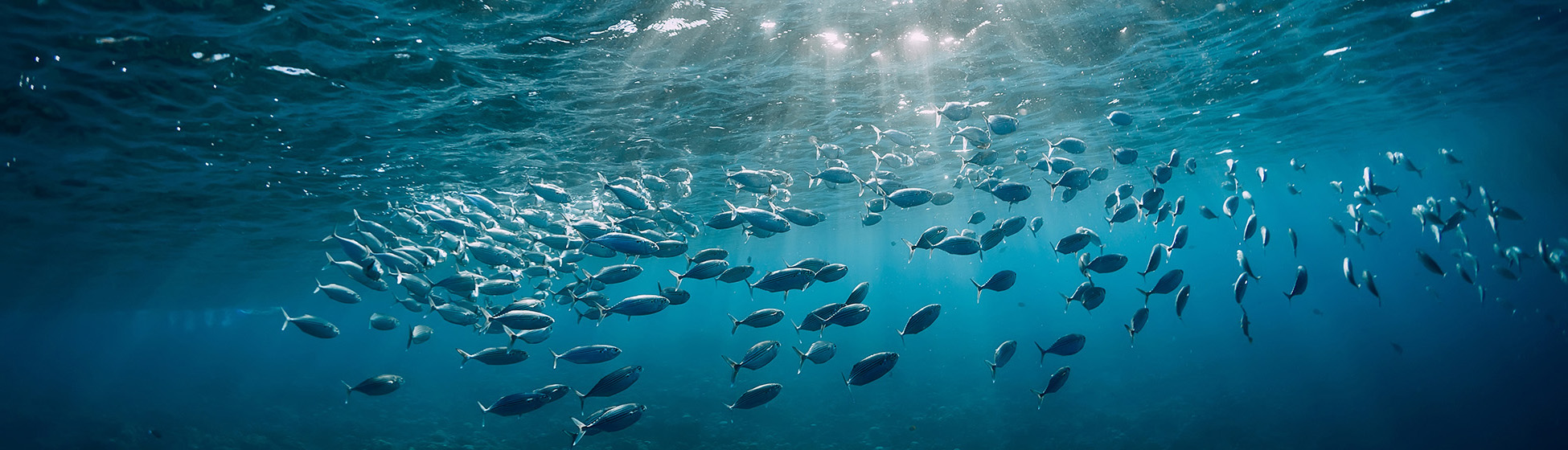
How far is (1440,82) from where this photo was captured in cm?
1903

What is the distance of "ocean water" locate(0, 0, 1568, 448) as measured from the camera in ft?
32.1

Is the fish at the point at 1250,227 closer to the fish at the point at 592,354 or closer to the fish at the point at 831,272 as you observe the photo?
the fish at the point at 831,272

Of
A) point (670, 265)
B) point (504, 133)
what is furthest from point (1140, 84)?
point (670, 265)

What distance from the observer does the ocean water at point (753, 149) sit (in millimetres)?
9781

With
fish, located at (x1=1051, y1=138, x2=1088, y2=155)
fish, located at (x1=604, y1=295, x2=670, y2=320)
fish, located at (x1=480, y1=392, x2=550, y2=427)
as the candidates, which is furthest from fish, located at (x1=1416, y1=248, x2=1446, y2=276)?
fish, located at (x1=480, y1=392, x2=550, y2=427)

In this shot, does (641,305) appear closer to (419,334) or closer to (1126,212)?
(419,334)

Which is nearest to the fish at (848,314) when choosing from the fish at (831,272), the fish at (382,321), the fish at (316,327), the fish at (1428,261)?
the fish at (831,272)

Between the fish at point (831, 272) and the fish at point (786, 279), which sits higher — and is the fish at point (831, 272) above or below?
below

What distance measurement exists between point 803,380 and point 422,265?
19.2 m

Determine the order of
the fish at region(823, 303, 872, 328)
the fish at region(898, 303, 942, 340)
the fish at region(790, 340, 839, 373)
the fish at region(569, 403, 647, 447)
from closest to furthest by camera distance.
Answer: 1. the fish at region(569, 403, 647, 447)
2. the fish at region(823, 303, 872, 328)
3. the fish at region(898, 303, 942, 340)
4. the fish at region(790, 340, 839, 373)

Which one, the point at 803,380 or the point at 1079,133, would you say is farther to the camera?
the point at 803,380

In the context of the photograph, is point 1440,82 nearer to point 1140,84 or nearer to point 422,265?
point 1140,84

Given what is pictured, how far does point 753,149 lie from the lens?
17.9 metres

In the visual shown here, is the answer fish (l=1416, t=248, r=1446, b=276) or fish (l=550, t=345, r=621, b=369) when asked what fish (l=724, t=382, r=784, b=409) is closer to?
fish (l=550, t=345, r=621, b=369)
